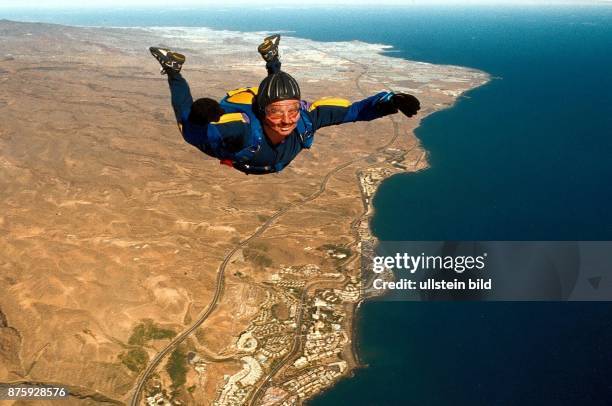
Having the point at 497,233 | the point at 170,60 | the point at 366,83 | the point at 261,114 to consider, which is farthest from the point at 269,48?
A: the point at 366,83

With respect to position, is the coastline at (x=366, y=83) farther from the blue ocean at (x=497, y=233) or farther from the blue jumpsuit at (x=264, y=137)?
the blue jumpsuit at (x=264, y=137)

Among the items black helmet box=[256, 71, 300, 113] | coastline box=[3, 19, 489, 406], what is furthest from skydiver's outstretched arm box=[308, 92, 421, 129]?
coastline box=[3, 19, 489, 406]

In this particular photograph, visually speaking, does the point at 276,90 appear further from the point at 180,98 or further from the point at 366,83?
the point at 366,83

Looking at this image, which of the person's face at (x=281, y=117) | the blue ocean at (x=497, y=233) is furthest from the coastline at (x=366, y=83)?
the person's face at (x=281, y=117)

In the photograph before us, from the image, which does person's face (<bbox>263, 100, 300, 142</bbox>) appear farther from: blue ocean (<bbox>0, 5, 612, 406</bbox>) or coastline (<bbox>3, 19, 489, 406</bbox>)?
coastline (<bbox>3, 19, 489, 406</bbox>)

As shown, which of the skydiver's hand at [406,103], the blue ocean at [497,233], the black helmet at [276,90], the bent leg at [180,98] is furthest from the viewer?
the blue ocean at [497,233]
